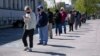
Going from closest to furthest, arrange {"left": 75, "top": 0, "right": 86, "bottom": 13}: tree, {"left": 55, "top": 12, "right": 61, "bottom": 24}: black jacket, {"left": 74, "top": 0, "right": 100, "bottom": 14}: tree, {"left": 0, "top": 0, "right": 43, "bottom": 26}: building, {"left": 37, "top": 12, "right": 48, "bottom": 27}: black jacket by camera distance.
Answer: {"left": 37, "top": 12, "right": 48, "bottom": 27}: black jacket
{"left": 55, "top": 12, "right": 61, "bottom": 24}: black jacket
{"left": 0, "top": 0, "right": 43, "bottom": 26}: building
{"left": 75, "top": 0, "right": 86, "bottom": 13}: tree
{"left": 74, "top": 0, "right": 100, "bottom": 14}: tree

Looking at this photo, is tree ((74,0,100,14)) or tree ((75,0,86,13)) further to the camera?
tree ((74,0,100,14))

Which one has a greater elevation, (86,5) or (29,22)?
(29,22)

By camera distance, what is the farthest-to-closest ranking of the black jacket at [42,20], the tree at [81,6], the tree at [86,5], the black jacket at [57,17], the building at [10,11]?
the tree at [86,5] → the tree at [81,6] → the building at [10,11] → the black jacket at [57,17] → the black jacket at [42,20]

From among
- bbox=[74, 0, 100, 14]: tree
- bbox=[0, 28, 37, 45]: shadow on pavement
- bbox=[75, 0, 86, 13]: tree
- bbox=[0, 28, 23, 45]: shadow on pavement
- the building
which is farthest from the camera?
bbox=[74, 0, 100, 14]: tree

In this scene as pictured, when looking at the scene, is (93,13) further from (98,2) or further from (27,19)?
(27,19)

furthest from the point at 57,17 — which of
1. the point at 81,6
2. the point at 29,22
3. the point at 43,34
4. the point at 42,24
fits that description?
the point at 81,6

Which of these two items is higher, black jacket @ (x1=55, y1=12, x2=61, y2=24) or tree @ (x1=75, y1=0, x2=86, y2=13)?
black jacket @ (x1=55, y1=12, x2=61, y2=24)

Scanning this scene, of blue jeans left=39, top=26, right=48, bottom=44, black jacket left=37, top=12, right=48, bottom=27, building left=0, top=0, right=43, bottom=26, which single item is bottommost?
building left=0, top=0, right=43, bottom=26

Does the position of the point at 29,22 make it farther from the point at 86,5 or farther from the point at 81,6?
the point at 86,5

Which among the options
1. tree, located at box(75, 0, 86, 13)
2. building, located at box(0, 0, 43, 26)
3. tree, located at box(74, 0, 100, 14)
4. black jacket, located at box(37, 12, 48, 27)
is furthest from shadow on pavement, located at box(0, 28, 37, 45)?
tree, located at box(75, 0, 86, 13)

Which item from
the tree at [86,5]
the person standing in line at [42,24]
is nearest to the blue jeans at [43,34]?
the person standing in line at [42,24]

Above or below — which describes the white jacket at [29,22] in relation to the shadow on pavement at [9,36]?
above

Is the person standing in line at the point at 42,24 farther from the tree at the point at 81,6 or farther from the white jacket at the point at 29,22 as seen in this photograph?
the tree at the point at 81,6

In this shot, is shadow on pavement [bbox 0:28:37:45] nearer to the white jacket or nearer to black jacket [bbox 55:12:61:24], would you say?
black jacket [bbox 55:12:61:24]
